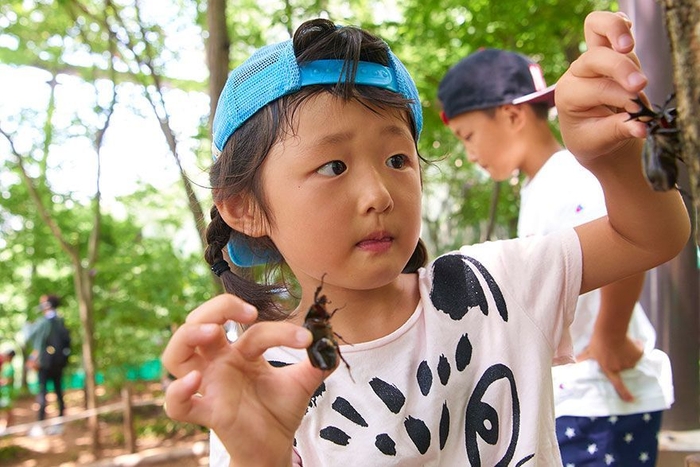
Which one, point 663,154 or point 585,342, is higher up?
point 663,154

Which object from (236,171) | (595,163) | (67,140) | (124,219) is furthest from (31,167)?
(595,163)

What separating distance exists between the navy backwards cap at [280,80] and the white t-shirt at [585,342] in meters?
1.21

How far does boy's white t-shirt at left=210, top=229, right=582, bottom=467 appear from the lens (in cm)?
181

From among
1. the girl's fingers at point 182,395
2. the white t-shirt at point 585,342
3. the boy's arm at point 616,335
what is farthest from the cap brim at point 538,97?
the girl's fingers at point 182,395

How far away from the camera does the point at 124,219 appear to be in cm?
1346

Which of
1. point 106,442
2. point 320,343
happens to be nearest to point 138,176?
point 106,442

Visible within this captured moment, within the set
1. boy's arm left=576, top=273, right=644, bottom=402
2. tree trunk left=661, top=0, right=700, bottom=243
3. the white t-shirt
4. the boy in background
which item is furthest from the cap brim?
tree trunk left=661, top=0, right=700, bottom=243

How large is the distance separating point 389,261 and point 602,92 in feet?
2.15

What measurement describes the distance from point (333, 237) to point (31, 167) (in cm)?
1060

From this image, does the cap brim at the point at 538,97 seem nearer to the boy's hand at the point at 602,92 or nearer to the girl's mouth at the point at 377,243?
the boy's hand at the point at 602,92

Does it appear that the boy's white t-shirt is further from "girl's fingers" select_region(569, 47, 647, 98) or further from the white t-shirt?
the white t-shirt

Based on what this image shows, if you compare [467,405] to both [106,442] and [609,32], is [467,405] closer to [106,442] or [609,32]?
[609,32]

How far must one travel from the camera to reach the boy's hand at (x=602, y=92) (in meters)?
1.24

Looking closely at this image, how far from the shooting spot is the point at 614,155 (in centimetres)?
162
